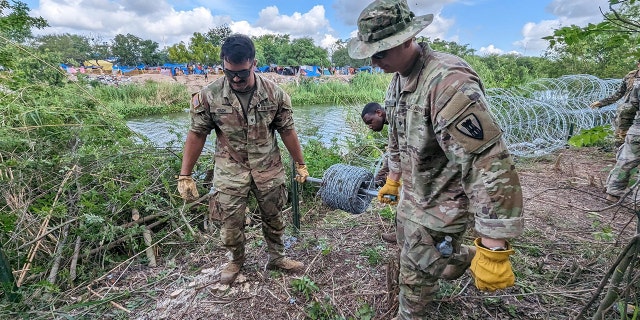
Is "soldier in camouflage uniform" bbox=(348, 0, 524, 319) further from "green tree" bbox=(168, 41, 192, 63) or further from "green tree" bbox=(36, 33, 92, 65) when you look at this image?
"green tree" bbox=(36, 33, 92, 65)

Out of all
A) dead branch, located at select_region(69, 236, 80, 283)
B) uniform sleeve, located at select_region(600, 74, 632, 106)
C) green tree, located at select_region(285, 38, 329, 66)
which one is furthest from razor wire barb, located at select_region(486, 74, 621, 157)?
green tree, located at select_region(285, 38, 329, 66)

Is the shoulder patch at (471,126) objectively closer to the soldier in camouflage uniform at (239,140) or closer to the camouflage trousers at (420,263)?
the camouflage trousers at (420,263)

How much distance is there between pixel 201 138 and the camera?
2725mm

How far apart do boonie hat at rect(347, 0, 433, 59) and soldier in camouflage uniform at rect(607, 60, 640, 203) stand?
410cm

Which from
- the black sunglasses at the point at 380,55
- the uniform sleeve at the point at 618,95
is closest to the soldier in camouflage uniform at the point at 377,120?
the black sunglasses at the point at 380,55

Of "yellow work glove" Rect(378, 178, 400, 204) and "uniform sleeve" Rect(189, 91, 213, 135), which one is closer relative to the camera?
"yellow work glove" Rect(378, 178, 400, 204)

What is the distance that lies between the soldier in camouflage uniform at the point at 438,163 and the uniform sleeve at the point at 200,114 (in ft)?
4.28

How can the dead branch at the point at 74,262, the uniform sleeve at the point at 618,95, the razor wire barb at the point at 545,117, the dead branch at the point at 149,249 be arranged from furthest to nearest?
the razor wire barb at the point at 545,117
the uniform sleeve at the point at 618,95
the dead branch at the point at 149,249
the dead branch at the point at 74,262

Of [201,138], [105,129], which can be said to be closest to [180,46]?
[105,129]

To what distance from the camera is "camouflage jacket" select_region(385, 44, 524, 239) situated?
1.42 metres

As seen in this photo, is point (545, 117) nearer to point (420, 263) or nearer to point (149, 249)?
point (420, 263)

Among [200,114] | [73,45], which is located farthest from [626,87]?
[73,45]

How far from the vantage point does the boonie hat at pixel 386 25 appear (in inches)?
65.4

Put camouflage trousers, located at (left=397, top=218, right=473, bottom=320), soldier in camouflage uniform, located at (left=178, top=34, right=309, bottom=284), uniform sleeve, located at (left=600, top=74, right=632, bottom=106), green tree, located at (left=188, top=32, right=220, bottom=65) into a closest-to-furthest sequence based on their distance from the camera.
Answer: camouflage trousers, located at (left=397, top=218, right=473, bottom=320), soldier in camouflage uniform, located at (left=178, top=34, right=309, bottom=284), uniform sleeve, located at (left=600, top=74, right=632, bottom=106), green tree, located at (left=188, top=32, right=220, bottom=65)
